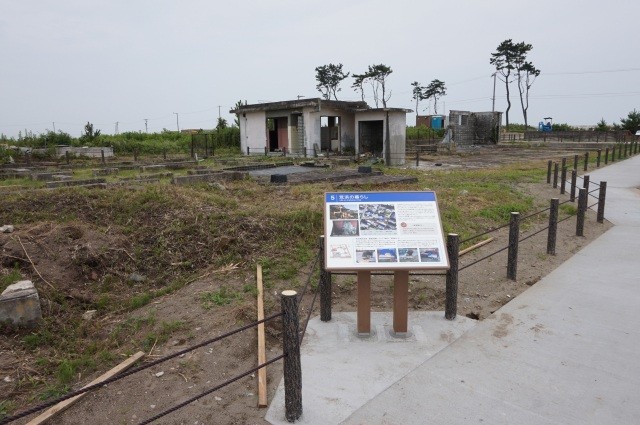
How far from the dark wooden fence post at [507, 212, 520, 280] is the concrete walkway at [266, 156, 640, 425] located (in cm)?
50

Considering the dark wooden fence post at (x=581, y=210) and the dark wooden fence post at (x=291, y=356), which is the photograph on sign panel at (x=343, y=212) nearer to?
the dark wooden fence post at (x=291, y=356)

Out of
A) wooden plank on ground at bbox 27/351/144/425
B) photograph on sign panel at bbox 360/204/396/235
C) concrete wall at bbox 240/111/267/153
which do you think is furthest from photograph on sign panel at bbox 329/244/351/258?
concrete wall at bbox 240/111/267/153

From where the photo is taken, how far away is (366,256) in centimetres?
403

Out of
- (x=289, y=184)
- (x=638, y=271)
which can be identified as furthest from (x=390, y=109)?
(x=638, y=271)

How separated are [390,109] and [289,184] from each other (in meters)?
11.5

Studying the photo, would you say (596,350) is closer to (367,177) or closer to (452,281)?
(452,281)

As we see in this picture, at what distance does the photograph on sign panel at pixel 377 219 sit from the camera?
4.24 metres

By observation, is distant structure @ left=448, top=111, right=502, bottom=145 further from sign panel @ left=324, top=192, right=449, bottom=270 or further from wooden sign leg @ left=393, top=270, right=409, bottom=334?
wooden sign leg @ left=393, top=270, right=409, bottom=334

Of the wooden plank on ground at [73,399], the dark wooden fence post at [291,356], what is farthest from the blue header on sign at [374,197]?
the wooden plank on ground at [73,399]

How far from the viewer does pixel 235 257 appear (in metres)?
6.68

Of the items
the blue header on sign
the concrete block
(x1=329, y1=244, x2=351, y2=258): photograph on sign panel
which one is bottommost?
the concrete block

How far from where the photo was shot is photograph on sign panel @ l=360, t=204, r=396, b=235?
424cm

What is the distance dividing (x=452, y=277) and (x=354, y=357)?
1377 millimetres

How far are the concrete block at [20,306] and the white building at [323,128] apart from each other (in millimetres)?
19308
